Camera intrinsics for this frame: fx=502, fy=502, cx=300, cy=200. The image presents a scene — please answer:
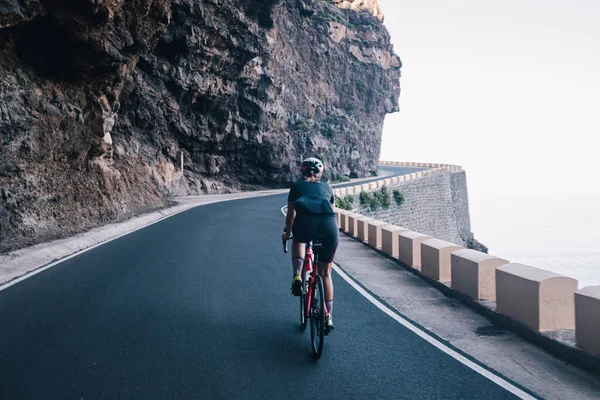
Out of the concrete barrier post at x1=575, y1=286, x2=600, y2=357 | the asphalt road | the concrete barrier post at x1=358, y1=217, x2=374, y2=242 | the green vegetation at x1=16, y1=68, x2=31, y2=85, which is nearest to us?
the asphalt road

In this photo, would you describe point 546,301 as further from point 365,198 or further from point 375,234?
point 365,198

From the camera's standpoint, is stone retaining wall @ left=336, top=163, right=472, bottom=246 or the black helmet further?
stone retaining wall @ left=336, top=163, right=472, bottom=246

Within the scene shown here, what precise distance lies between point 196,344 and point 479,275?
163 inches

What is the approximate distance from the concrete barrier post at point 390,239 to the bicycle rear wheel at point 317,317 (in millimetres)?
6187

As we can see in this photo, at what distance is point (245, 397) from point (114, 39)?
1601 centimetres

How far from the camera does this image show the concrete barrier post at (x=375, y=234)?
41.9 feet

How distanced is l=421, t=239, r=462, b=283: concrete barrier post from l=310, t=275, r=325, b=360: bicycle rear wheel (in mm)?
3832

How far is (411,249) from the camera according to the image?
1016 cm

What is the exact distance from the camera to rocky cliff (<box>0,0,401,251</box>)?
13.4 meters

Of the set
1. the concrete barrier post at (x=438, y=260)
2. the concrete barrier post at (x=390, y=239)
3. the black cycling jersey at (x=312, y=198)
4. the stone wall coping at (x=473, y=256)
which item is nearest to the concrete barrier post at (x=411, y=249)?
the concrete barrier post at (x=390, y=239)

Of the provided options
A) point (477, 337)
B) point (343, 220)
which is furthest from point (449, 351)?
point (343, 220)

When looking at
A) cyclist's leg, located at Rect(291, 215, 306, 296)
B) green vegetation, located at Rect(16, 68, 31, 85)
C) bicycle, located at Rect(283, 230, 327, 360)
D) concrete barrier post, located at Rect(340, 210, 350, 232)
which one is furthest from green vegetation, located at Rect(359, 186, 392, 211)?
cyclist's leg, located at Rect(291, 215, 306, 296)

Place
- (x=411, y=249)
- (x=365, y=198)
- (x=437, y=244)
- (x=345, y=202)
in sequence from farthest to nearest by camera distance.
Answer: (x=365, y=198)
(x=345, y=202)
(x=411, y=249)
(x=437, y=244)

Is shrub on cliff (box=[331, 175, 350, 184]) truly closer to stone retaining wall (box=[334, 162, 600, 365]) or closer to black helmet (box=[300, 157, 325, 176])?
stone retaining wall (box=[334, 162, 600, 365])
